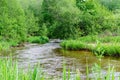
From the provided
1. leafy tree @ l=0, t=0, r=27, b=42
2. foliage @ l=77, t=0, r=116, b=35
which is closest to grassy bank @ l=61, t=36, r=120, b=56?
foliage @ l=77, t=0, r=116, b=35

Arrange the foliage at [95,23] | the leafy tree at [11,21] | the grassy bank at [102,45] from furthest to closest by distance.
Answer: the foliage at [95,23] < the leafy tree at [11,21] < the grassy bank at [102,45]

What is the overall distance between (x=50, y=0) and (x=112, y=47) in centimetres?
2029

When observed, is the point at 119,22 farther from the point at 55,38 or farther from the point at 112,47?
the point at 112,47

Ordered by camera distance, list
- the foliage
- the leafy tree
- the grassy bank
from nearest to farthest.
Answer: the grassy bank, the leafy tree, the foliage

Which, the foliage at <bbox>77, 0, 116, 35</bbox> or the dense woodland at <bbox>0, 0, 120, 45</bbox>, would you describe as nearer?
the dense woodland at <bbox>0, 0, 120, 45</bbox>

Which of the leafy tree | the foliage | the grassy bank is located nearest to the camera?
the grassy bank

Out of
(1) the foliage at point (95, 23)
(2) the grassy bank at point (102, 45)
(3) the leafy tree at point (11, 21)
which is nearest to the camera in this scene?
(2) the grassy bank at point (102, 45)

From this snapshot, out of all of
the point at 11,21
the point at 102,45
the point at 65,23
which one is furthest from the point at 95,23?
the point at 102,45

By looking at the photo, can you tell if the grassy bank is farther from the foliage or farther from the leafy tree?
the leafy tree

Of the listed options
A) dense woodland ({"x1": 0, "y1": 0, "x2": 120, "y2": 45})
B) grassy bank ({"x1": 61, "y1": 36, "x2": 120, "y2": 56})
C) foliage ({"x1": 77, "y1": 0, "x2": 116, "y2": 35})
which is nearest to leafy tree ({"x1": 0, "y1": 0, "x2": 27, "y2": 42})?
→ dense woodland ({"x1": 0, "y1": 0, "x2": 120, "y2": 45})

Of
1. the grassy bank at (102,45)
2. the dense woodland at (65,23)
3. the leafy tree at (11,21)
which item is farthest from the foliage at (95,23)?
the leafy tree at (11,21)

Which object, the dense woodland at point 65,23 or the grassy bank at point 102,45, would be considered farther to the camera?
the dense woodland at point 65,23

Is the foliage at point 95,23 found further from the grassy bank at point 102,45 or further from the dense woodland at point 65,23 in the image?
the grassy bank at point 102,45

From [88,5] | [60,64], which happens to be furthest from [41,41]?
[60,64]
